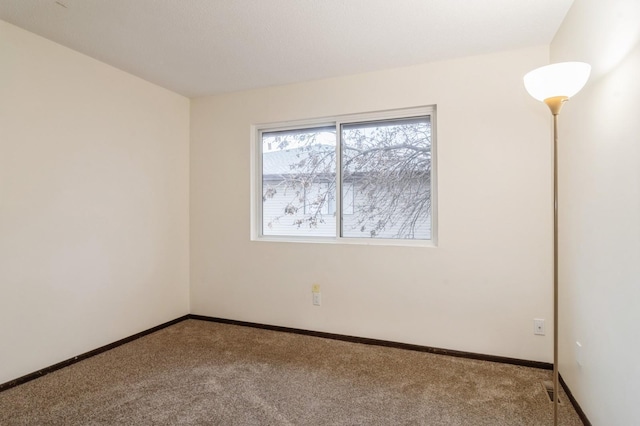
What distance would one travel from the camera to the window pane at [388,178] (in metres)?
2.84

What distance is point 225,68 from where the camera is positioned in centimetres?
281

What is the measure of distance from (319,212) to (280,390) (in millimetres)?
1565

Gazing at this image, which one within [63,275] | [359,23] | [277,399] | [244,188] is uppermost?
[359,23]

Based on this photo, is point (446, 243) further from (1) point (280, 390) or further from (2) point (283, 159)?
(2) point (283, 159)

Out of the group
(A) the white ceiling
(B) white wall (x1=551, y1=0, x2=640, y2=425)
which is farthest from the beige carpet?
(A) the white ceiling

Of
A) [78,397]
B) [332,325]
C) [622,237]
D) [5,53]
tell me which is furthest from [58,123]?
[622,237]

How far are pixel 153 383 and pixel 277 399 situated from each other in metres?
0.86

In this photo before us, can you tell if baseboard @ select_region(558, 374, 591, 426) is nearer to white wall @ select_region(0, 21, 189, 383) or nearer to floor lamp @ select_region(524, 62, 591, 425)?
floor lamp @ select_region(524, 62, 591, 425)

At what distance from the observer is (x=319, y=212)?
3.19 m

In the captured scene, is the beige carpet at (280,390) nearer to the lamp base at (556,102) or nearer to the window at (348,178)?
the window at (348,178)

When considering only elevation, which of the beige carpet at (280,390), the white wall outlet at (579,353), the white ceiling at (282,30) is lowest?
the beige carpet at (280,390)

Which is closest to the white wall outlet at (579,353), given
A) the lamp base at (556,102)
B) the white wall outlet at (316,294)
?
the lamp base at (556,102)

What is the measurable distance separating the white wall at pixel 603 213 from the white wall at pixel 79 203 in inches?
129

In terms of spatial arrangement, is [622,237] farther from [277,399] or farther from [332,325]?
[332,325]
